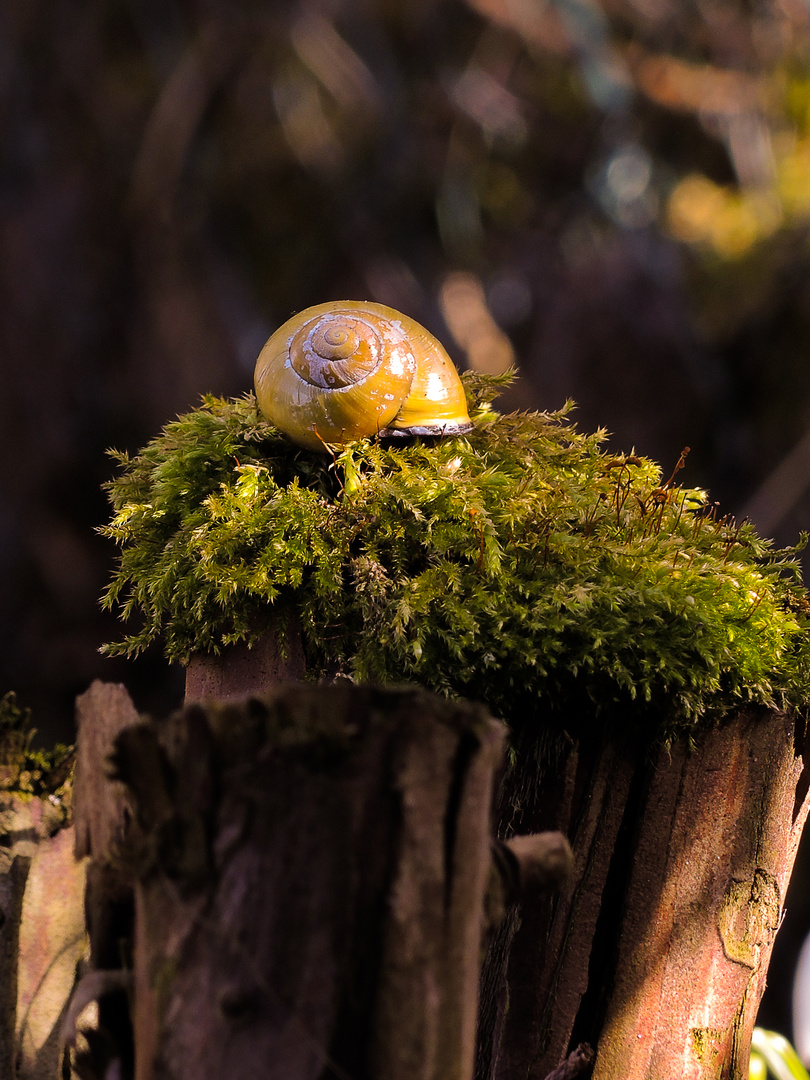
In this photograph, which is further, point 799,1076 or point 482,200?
point 482,200

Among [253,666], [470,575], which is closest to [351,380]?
[470,575]

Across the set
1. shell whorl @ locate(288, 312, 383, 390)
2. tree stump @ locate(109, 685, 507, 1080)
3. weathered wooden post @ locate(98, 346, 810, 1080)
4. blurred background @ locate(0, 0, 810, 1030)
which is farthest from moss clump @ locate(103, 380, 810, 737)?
blurred background @ locate(0, 0, 810, 1030)

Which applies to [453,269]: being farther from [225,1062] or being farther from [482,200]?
[225,1062]

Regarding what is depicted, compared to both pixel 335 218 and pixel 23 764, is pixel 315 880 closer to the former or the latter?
pixel 23 764

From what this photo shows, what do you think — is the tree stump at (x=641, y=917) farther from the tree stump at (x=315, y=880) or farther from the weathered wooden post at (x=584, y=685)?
the tree stump at (x=315, y=880)

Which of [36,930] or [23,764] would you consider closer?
[36,930]

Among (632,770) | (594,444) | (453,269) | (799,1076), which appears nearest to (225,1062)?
(632,770)
